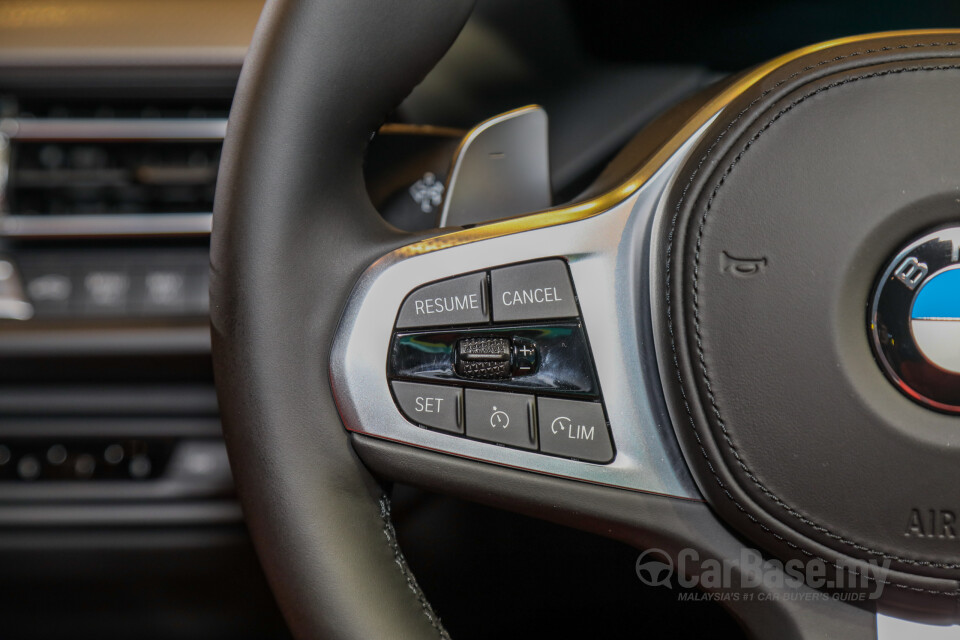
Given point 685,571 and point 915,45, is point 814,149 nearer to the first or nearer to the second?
point 915,45

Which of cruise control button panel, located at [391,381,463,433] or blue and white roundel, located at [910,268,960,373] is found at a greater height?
blue and white roundel, located at [910,268,960,373]

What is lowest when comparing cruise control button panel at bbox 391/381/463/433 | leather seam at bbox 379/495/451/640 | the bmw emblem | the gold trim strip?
leather seam at bbox 379/495/451/640

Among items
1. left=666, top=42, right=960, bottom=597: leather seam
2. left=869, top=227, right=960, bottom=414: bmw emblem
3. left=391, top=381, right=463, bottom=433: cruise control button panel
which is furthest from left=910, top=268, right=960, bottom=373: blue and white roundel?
left=391, top=381, right=463, bottom=433: cruise control button panel

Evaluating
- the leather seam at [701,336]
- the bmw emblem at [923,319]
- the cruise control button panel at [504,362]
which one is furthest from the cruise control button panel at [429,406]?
the bmw emblem at [923,319]

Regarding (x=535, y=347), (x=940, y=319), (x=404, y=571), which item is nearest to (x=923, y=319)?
(x=940, y=319)

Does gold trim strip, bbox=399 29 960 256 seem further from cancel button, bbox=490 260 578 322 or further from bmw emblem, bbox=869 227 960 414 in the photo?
bmw emblem, bbox=869 227 960 414

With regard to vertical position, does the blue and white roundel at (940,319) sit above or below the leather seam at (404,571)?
above

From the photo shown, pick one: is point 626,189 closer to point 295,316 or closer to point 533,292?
point 533,292

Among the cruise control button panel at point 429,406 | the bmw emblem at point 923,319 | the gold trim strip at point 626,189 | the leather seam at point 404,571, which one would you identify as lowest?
the leather seam at point 404,571

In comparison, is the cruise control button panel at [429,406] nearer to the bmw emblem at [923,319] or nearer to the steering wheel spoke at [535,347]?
the steering wheel spoke at [535,347]

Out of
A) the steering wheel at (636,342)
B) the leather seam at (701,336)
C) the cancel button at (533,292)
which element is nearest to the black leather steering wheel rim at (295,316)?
the steering wheel at (636,342)

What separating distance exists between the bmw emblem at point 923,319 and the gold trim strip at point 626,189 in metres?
0.16

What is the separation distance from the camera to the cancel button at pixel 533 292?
590mm

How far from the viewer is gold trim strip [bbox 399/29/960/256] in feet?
1.93
